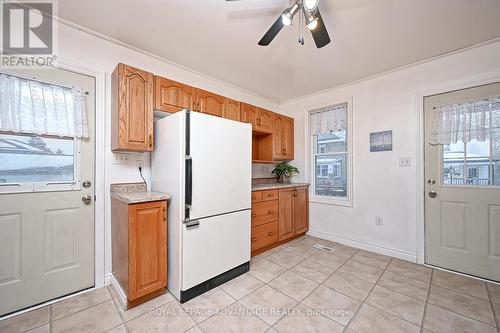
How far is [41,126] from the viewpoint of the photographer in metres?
1.72

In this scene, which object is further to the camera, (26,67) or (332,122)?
(332,122)

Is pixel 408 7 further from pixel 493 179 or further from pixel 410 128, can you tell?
pixel 493 179

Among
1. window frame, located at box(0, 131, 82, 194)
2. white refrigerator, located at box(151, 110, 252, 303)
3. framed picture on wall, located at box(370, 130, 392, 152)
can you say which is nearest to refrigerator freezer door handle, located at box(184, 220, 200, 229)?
white refrigerator, located at box(151, 110, 252, 303)

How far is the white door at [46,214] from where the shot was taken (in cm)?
163

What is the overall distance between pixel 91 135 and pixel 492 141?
4.12 meters

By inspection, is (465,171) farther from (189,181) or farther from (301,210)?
(189,181)

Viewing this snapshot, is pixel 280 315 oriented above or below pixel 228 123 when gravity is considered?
below

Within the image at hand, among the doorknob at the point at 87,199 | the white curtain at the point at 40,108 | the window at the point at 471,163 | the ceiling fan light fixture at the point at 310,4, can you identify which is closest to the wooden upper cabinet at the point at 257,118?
the ceiling fan light fixture at the point at 310,4

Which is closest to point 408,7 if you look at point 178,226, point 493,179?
point 493,179

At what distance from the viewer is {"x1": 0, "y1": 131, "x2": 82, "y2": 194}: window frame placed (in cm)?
163

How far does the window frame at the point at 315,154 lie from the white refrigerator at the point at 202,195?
1730 millimetres

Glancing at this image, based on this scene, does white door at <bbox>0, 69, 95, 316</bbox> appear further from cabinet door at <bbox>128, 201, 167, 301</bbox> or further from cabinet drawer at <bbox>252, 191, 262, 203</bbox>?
cabinet drawer at <bbox>252, 191, 262, 203</bbox>

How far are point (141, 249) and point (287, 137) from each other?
9.36ft

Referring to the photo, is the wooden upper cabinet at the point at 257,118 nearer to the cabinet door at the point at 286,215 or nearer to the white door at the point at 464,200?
the cabinet door at the point at 286,215
